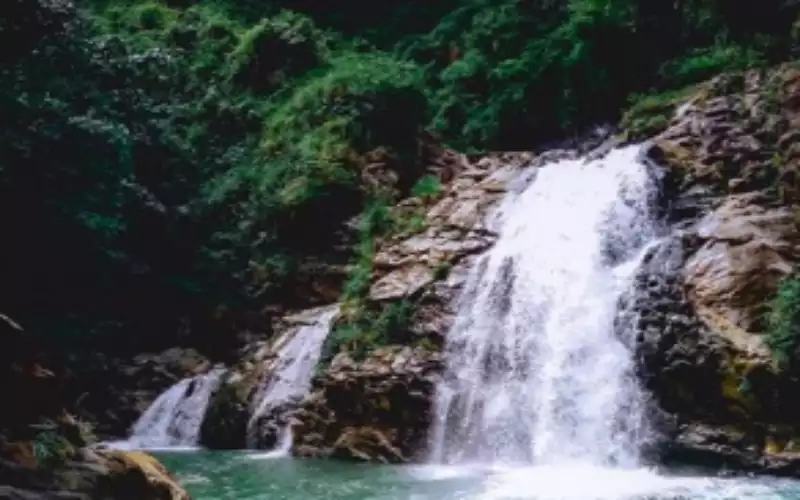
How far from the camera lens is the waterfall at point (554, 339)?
13570 millimetres

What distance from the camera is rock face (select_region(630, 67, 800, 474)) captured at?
1206 centimetres

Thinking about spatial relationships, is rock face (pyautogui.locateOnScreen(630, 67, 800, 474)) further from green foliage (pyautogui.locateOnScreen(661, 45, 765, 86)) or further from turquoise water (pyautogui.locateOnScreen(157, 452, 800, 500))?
green foliage (pyautogui.locateOnScreen(661, 45, 765, 86))

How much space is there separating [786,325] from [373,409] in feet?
20.7

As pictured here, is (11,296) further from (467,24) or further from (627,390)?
(467,24)

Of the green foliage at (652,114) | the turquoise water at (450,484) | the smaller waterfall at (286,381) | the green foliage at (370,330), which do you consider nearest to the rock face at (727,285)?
the turquoise water at (450,484)

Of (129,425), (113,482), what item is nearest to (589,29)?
(129,425)

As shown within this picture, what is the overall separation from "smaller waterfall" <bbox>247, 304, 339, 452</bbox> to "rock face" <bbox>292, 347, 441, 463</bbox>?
3.10 ft

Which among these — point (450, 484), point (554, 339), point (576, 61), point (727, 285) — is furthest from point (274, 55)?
point (450, 484)

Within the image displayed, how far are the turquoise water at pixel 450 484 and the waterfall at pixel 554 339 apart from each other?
654 mm

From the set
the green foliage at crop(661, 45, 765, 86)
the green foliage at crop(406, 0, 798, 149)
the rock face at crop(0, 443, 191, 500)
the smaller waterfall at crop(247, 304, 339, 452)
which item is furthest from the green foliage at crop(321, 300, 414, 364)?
the green foliage at crop(406, 0, 798, 149)

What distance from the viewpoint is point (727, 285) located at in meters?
13.2

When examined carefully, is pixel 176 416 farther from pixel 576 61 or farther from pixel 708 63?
pixel 708 63

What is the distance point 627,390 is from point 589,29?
12.6 metres

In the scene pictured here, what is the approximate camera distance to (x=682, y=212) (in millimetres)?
15648
